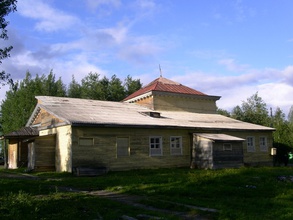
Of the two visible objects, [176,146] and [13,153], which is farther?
[13,153]

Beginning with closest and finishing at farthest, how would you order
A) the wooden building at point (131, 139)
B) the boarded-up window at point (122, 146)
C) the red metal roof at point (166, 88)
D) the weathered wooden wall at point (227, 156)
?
the wooden building at point (131, 139) < the boarded-up window at point (122, 146) < the weathered wooden wall at point (227, 156) < the red metal roof at point (166, 88)

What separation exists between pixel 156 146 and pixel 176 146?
1.95 m

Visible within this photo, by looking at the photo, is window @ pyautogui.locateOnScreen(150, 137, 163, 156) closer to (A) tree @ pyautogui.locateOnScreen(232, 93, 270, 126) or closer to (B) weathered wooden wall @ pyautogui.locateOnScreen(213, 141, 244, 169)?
(B) weathered wooden wall @ pyautogui.locateOnScreen(213, 141, 244, 169)

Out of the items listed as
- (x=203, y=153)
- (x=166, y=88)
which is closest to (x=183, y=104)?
(x=166, y=88)

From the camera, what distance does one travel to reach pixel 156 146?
24562mm

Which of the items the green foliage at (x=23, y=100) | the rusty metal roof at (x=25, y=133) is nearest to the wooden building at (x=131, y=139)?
the rusty metal roof at (x=25, y=133)

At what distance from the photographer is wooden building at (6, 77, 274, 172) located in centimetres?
2141

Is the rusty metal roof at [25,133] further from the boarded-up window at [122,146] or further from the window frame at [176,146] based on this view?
the window frame at [176,146]

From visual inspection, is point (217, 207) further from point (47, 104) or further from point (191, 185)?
point (47, 104)

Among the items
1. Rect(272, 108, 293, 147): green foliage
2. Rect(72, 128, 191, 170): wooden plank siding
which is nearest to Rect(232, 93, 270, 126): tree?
Rect(272, 108, 293, 147): green foliage

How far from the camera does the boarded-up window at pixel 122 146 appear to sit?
2261cm

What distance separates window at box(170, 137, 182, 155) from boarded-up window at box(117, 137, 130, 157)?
3.95 metres

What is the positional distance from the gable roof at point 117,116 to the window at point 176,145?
112 cm

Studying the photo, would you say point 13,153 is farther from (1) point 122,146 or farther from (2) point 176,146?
(2) point 176,146
